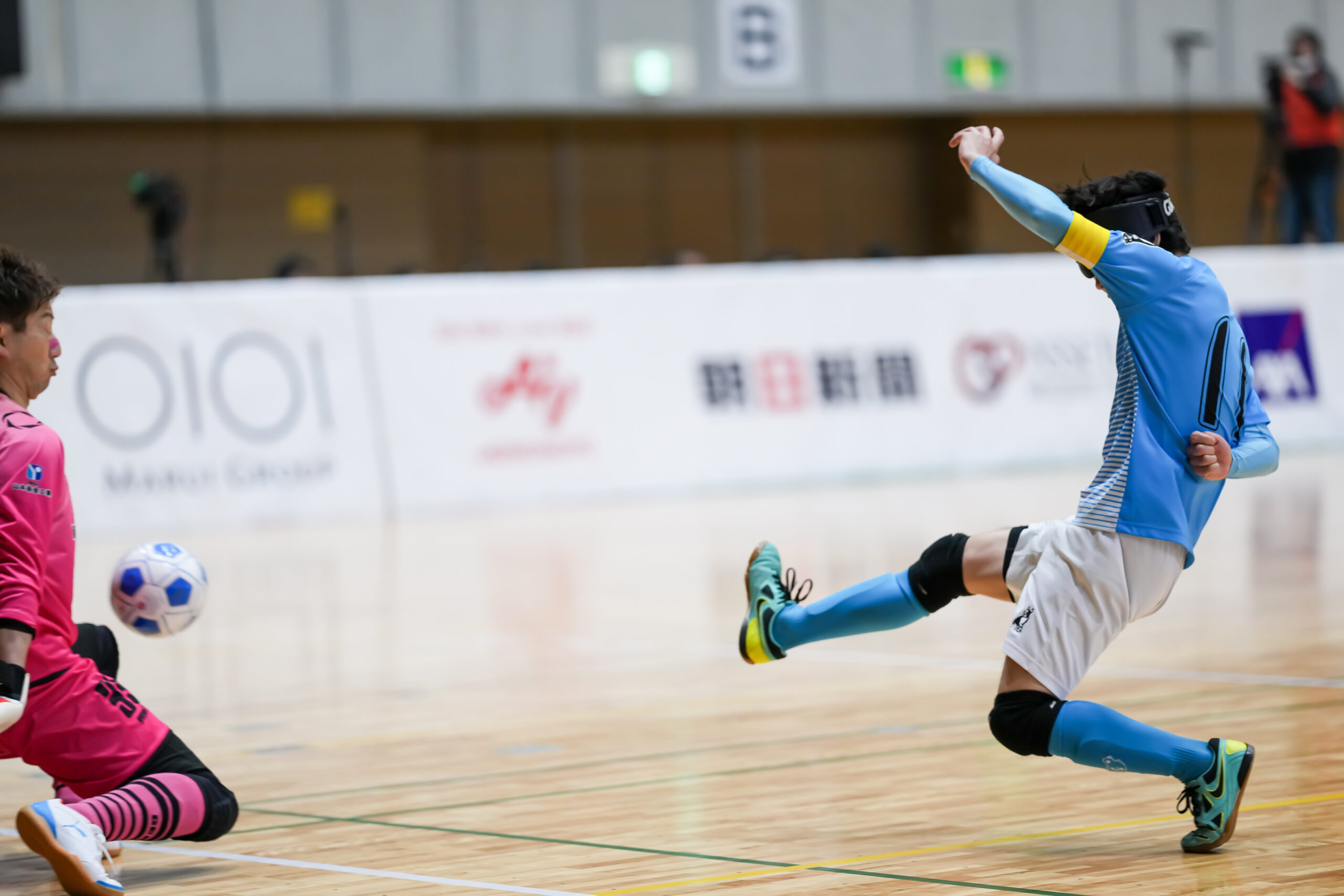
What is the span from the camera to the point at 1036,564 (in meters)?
4.93

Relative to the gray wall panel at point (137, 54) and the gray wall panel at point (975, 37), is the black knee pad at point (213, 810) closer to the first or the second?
the gray wall panel at point (137, 54)

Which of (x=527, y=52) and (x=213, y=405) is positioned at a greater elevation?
(x=527, y=52)

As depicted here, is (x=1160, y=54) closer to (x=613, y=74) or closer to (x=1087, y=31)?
(x=1087, y=31)

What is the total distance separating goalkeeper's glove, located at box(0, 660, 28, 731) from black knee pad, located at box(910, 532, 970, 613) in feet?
7.44

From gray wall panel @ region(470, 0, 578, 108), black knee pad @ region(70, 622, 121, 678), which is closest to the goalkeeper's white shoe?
black knee pad @ region(70, 622, 121, 678)

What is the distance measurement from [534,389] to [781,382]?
241 centimetres

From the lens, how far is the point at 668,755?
20.8 feet

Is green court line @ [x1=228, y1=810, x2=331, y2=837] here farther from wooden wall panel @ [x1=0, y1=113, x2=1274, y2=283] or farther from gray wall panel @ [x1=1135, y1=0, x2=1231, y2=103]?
gray wall panel @ [x1=1135, y1=0, x2=1231, y2=103]

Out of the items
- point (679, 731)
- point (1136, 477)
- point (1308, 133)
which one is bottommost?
point (679, 731)

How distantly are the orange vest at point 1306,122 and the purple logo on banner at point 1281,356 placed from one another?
224 centimetres

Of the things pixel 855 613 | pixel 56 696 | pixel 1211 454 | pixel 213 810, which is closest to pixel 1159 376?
pixel 1211 454

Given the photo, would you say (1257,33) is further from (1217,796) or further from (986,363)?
(1217,796)

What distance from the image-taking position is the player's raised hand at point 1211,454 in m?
4.66

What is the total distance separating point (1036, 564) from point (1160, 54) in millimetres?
27037
